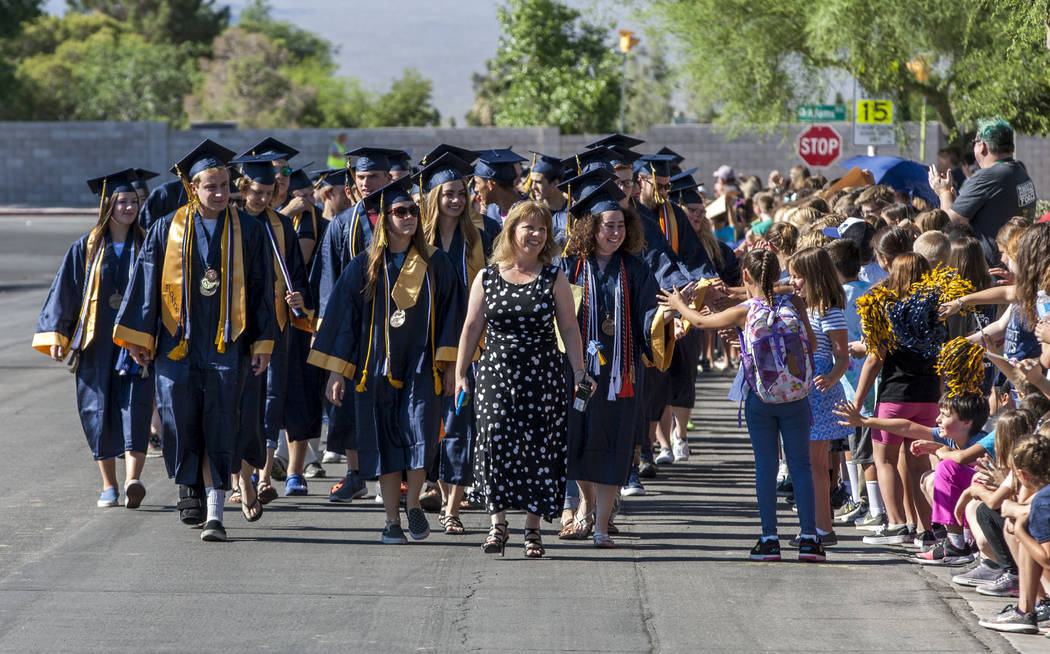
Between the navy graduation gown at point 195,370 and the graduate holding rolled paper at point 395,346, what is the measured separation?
1.64 feet

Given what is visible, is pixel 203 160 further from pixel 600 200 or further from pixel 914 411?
pixel 914 411

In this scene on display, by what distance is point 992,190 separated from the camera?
10250 millimetres

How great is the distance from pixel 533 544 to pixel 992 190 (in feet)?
14.8

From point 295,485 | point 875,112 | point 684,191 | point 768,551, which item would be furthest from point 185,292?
point 875,112

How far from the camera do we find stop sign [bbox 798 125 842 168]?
20922mm

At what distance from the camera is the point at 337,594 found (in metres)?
6.97

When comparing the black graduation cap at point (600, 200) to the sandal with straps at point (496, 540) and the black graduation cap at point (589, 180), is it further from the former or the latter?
the sandal with straps at point (496, 540)

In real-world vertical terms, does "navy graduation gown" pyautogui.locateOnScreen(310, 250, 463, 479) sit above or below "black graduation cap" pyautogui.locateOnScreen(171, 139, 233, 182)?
below

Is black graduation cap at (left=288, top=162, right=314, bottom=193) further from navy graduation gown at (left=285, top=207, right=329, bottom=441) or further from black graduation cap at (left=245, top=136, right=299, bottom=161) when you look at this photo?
black graduation cap at (left=245, top=136, right=299, bottom=161)

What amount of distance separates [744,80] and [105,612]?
16.9 m

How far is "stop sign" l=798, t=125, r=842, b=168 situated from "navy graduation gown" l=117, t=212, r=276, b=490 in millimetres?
13915

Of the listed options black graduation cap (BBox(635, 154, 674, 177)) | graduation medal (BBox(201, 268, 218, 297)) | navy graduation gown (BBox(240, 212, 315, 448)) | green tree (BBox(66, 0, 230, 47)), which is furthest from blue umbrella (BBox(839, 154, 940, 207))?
green tree (BBox(66, 0, 230, 47))

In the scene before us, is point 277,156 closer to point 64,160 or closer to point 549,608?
point 549,608

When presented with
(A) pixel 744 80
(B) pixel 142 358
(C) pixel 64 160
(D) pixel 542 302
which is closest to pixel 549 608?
(D) pixel 542 302
